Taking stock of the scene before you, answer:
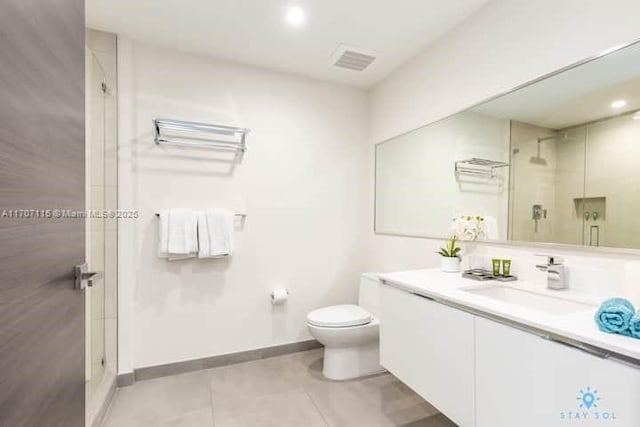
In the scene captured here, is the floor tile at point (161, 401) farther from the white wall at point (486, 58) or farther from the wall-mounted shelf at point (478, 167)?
the wall-mounted shelf at point (478, 167)

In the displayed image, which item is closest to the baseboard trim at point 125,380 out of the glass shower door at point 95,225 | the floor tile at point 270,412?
the glass shower door at point 95,225

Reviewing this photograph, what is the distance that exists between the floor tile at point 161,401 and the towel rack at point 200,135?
165 centimetres

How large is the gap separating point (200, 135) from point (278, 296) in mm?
1352

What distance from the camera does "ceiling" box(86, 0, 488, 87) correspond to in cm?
176

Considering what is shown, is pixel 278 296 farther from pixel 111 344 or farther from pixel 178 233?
pixel 111 344

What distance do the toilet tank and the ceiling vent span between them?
1.63 metres

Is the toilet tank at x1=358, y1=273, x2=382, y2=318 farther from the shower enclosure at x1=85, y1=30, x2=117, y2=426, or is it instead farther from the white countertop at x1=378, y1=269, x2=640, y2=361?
the shower enclosure at x1=85, y1=30, x2=117, y2=426

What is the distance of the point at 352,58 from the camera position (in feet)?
7.52

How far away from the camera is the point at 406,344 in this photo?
155 cm

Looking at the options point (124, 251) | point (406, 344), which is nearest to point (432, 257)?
point (406, 344)

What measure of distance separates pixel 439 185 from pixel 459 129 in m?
0.39

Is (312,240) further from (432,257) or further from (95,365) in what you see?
(95,365)

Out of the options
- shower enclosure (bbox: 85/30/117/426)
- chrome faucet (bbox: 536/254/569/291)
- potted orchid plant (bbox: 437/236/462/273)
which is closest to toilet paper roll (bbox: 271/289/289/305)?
shower enclosure (bbox: 85/30/117/426)

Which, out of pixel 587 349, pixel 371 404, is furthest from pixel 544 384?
pixel 371 404
